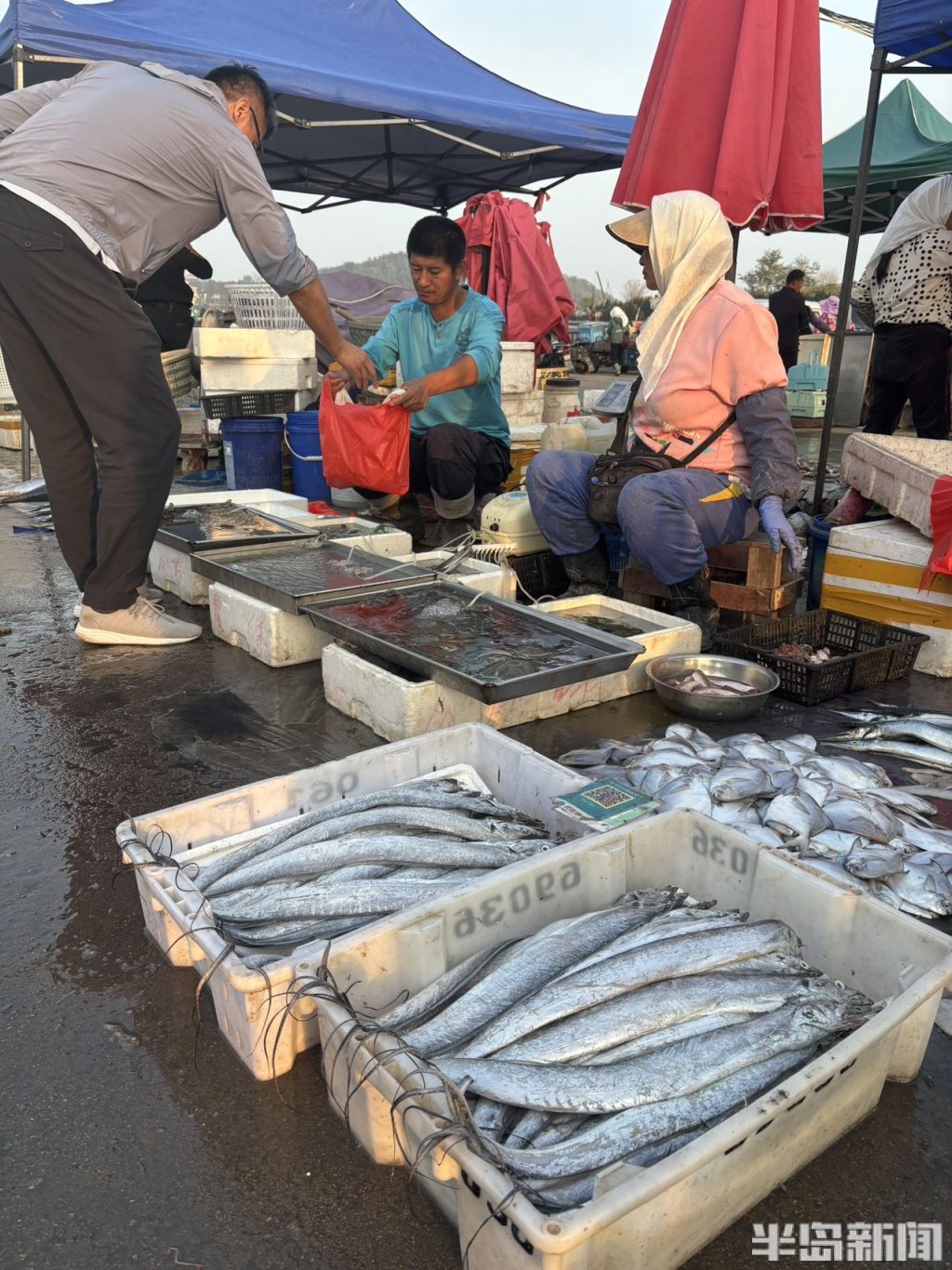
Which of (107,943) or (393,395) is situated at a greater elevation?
(393,395)

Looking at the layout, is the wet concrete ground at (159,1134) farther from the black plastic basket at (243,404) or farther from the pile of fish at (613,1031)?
the black plastic basket at (243,404)

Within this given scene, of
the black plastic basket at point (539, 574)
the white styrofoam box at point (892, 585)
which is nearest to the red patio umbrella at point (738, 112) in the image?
the white styrofoam box at point (892, 585)

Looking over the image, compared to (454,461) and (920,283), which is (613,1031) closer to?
(454,461)

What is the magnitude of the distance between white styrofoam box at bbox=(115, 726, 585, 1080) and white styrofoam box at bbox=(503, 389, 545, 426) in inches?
285

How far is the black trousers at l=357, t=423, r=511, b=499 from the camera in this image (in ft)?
20.4

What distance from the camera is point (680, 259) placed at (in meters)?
4.78

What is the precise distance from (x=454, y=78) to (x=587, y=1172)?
1256 cm

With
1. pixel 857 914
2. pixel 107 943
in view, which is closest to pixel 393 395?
pixel 107 943

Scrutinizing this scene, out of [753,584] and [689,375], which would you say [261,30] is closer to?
[689,375]

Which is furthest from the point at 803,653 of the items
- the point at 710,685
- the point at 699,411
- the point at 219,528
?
the point at 219,528

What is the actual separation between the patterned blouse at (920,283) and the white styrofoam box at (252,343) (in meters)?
5.65

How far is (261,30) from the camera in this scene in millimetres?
10000

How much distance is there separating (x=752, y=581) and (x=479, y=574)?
143cm

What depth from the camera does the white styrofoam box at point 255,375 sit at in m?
9.04
